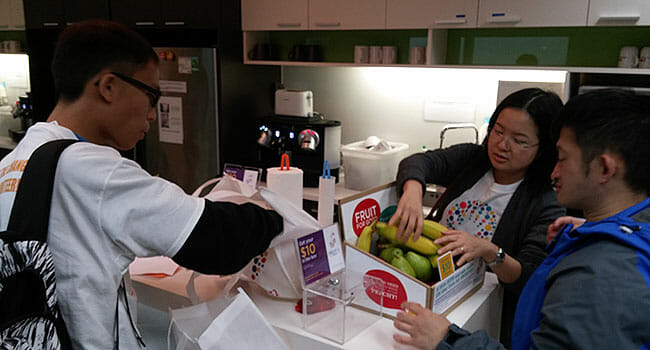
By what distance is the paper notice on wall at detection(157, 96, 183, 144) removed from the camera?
381 centimetres

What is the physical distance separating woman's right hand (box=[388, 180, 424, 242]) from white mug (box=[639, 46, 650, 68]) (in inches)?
72.3

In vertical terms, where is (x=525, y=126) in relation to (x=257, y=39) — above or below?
below

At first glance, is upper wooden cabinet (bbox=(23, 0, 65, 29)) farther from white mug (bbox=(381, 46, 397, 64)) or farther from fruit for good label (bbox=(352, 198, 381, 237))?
fruit for good label (bbox=(352, 198, 381, 237))

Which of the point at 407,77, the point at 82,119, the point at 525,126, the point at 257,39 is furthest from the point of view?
the point at 257,39

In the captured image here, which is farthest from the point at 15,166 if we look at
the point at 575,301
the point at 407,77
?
the point at 407,77

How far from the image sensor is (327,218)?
157cm

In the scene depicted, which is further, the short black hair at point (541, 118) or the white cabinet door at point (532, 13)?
the white cabinet door at point (532, 13)

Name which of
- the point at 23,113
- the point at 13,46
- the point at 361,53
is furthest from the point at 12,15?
the point at 361,53

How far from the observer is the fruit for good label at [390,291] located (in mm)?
1280

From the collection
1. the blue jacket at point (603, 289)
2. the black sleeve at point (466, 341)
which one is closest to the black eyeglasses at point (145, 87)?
the black sleeve at point (466, 341)

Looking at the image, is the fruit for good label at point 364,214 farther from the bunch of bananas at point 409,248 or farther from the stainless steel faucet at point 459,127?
the stainless steel faucet at point 459,127

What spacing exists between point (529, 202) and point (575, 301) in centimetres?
81

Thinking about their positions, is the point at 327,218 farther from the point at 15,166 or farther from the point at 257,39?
the point at 257,39

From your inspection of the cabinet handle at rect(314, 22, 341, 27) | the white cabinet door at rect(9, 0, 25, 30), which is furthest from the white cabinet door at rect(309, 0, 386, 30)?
the white cabinet door at rect(9, 0, 25, 30)
